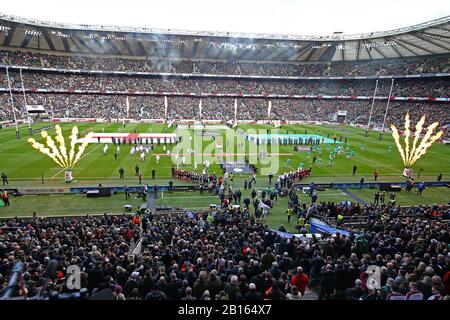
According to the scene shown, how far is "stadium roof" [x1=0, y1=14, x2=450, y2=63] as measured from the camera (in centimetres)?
6058

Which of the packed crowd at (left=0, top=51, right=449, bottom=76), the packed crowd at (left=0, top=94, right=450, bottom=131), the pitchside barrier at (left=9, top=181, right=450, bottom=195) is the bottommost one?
the pitchside barrier at (left=9, top=181, right=450, bottom=195)

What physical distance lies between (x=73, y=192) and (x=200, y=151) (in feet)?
54.3

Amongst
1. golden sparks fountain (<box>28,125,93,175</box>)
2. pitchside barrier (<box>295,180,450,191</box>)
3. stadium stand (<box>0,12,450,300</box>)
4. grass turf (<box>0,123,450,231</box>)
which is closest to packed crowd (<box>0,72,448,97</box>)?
stadium stand (<box>0,12,450,300</box>)

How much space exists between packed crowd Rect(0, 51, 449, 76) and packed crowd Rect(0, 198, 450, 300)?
63.1 meters

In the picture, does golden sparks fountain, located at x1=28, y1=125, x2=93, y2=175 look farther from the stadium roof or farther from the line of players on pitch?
the stadium roof

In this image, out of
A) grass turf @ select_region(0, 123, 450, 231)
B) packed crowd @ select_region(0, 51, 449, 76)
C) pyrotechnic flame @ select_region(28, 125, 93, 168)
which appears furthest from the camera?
packed crowd @ select_region(0, 51, 449, 76)

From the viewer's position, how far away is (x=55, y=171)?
1102 inches

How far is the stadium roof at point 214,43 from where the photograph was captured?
60578mm

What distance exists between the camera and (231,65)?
8369cm

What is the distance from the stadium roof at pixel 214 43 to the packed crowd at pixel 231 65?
1580mm
